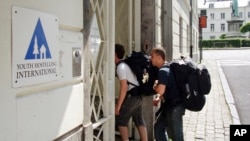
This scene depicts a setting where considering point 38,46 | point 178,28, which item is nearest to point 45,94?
point 38,46

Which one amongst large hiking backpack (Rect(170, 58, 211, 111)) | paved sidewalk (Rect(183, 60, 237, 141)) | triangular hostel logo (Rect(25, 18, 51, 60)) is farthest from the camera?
paved sidewalk (Rect(183, 60, 237, 141))

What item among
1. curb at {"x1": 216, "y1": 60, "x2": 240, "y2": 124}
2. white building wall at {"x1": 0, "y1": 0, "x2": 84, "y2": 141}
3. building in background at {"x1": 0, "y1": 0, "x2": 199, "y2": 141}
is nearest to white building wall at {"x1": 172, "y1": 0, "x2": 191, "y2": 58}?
curb at {"x1": 216, "y1": 60, "x2": 240, "y2": 124}

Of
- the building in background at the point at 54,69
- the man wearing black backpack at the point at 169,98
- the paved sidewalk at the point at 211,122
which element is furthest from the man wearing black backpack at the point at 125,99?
the paved sidewalk at the point at 211,122

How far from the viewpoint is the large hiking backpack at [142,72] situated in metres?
5.04

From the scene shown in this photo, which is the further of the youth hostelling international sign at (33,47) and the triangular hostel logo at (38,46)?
the triangular hostel logo at (38,46)

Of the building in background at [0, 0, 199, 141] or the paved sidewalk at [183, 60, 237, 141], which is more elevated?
the building in background at [0, 0, 199, 141]

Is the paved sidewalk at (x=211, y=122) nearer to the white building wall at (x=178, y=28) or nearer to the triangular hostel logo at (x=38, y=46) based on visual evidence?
the white building wall at (x=178, y=28)

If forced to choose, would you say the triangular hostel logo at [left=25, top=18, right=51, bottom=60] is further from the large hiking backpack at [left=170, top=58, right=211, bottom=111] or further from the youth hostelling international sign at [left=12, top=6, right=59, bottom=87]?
the large hiking backpack at [left=170, top=58, right=211, bottom=111]

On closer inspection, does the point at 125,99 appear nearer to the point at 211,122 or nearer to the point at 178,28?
the point at 211,122

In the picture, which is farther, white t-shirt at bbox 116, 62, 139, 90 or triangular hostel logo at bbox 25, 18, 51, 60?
white t-shirt at bbox 116, 62, 139, 90

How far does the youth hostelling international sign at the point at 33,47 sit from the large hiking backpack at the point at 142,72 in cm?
209

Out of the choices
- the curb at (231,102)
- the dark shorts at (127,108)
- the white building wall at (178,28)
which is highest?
the white building wall at (178,28)

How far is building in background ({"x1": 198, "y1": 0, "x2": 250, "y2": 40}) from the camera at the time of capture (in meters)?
96.8

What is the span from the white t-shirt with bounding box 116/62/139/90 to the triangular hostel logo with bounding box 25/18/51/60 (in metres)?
2.03
